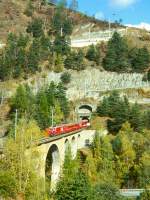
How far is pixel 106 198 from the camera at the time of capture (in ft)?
111

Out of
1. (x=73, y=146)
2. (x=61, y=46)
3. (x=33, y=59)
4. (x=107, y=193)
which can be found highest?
(x=61, y=46)

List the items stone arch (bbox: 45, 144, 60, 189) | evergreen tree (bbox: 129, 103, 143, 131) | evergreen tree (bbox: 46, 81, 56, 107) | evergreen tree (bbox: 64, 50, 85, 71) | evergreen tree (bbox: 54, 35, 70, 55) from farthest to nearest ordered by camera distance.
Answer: evergreen tree (bbox: 54, 35, 70, 55), evergreen tree (bbox: 64, 50, 85, 71), evergreen tree (bbox: 46, 81, 56, 107), evergreen tree (bbox: 129, 103, 143, 131), stone arch (bbox: 45, 144, 60, 189)

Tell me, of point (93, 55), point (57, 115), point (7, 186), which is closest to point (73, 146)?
point (57, 115)

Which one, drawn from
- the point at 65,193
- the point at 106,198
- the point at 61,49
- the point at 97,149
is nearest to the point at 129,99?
the point at 61,49

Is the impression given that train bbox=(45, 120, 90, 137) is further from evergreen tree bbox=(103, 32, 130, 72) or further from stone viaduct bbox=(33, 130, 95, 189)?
evergreen tree bbox=(103, 32, 130, 72)

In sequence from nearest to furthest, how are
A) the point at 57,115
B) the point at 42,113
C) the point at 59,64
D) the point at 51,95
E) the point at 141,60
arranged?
the point at 42,113
the point at 57,115
the point at 51,95
the point at 141,60
the point at 59,64

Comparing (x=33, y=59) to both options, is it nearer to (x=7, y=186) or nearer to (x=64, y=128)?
(x=64, y=128)

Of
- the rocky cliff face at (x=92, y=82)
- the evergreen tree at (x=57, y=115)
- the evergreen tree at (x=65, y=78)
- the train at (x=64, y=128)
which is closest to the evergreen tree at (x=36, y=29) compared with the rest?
the rocky cliff face at (x=92, y=82)

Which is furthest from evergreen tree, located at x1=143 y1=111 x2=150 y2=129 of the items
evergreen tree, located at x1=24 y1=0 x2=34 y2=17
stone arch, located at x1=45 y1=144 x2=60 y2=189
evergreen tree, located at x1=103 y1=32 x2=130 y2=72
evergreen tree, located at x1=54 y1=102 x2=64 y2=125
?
evergreen tree, located at x1=24 y1=0 x2=34 y2=17

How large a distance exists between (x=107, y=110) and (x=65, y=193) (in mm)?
47200

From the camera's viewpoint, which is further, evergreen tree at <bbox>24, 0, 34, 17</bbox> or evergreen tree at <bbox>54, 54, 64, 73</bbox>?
evergreen tree at <bbox>24, 0, 34, 17</bbox>

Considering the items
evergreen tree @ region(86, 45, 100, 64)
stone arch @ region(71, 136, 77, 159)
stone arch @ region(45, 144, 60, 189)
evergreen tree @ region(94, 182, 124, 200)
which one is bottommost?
evergreen tree @ region(94, 182, 124, 200)

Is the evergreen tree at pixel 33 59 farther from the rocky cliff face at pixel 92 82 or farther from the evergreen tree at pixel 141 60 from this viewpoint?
the evergreen tree at pixel 141 60

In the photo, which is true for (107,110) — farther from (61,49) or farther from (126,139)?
(61,49)
